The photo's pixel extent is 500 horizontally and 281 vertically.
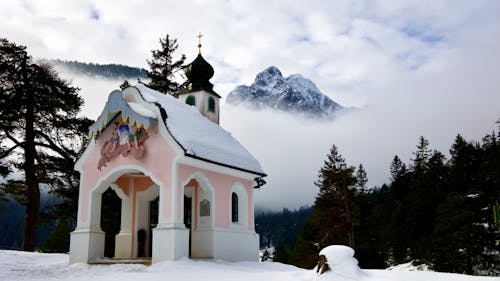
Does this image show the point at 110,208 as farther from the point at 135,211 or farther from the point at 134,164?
the point at 134,164

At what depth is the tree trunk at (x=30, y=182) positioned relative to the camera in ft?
69.1

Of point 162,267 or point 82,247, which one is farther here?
point 82,247

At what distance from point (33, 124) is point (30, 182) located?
2.63 meters

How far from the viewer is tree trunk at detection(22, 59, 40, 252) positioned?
69.1 ft

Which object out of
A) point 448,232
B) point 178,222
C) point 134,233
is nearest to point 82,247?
point 134,233

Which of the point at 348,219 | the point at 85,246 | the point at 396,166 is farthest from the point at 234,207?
the point at 396,166

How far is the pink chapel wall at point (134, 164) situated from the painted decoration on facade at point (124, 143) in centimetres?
13

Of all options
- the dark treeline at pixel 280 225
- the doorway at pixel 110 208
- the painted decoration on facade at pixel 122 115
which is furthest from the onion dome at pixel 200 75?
the dark treeline at pixel 280 225

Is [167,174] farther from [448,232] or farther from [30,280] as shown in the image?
[448,232]

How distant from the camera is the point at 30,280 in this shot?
448 inches

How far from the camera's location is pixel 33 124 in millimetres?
21828

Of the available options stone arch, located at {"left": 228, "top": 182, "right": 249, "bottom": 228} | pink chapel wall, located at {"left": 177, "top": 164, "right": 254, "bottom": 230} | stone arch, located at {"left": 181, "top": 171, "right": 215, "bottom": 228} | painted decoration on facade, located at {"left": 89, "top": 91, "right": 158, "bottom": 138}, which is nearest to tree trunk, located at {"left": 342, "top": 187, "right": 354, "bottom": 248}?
stone arch, located at {"left": 228, "top": 182, "right": 249, "bottom": 228}

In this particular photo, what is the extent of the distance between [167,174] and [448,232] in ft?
73.4

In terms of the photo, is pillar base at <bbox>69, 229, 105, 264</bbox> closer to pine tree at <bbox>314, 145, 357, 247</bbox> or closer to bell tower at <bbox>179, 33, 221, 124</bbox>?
bell tower at <bbox>179, 33, 221, 124</bbox>
